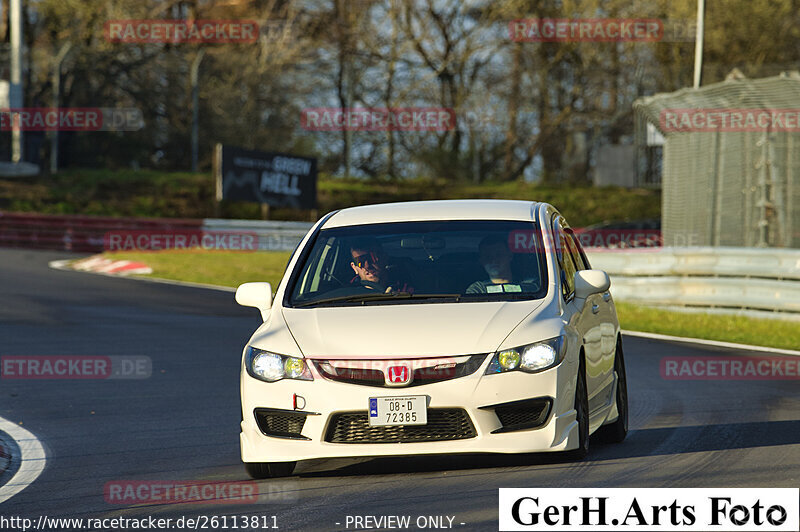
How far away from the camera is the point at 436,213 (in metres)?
8.74

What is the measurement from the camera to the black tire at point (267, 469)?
7617 millimetres

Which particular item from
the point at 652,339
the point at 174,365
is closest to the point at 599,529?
the point at 174,365

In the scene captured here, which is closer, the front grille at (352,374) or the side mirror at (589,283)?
the front grille at (352,374)

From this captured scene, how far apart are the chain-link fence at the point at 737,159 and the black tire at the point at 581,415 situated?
12.7 meters

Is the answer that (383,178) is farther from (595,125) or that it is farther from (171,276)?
(171,276)

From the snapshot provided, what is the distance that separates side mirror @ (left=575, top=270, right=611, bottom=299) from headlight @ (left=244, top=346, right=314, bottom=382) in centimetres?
180

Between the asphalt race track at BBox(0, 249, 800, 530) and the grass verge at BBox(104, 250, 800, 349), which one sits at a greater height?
the asphalt race track at BBox(0, 249, 800, 530)

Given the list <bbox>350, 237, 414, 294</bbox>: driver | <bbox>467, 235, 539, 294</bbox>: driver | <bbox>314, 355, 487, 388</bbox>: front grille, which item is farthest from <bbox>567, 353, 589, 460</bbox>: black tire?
<bbox>350, 237, 414, 294</bbox>: driver

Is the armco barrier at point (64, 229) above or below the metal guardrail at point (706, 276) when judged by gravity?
below

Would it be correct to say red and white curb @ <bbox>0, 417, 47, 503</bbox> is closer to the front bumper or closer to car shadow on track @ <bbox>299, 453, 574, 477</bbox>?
the front bumper

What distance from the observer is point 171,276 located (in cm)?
2789

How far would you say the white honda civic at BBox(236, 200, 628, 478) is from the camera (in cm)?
722

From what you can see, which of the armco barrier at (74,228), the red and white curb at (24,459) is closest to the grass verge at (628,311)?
the armco barrier at (74,228)

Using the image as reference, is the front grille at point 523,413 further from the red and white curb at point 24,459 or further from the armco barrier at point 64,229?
the armco barrier at point 64,229
